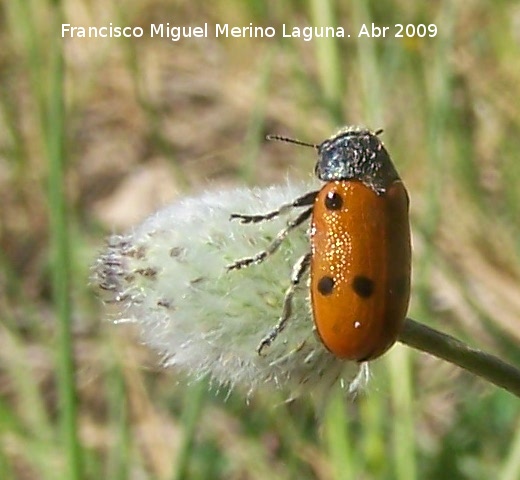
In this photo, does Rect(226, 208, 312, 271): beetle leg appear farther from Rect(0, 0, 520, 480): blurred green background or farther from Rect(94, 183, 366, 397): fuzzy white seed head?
Rect(0, 0, 520, 480): blurred green background

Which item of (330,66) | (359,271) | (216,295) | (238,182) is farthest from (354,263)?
(238,182)

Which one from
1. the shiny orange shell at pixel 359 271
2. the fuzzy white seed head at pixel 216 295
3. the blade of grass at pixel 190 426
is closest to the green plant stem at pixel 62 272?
the blade of grass at pixel 190 426

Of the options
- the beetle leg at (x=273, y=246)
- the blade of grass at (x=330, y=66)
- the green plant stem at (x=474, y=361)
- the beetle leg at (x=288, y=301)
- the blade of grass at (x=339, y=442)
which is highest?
the blade of grass at (x=330, y=66)

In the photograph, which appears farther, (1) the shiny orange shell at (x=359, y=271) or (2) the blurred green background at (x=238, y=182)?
(2) the blurred green background at (x=238, y=182)

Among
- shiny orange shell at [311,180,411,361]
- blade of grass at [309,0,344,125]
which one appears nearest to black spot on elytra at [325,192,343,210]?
shiny orange shell at [311,180,411,361]

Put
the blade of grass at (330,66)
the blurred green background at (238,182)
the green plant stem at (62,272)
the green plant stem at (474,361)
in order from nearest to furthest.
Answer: the green plant stem at (474,361), the green plant stem at (62,272), the blurred green background at (238,182), the blade of grass at (330,66)

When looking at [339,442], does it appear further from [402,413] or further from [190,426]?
[190,426]

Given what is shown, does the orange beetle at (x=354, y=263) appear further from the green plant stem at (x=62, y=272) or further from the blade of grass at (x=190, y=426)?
the blade of grass at (x=190, y=426)
